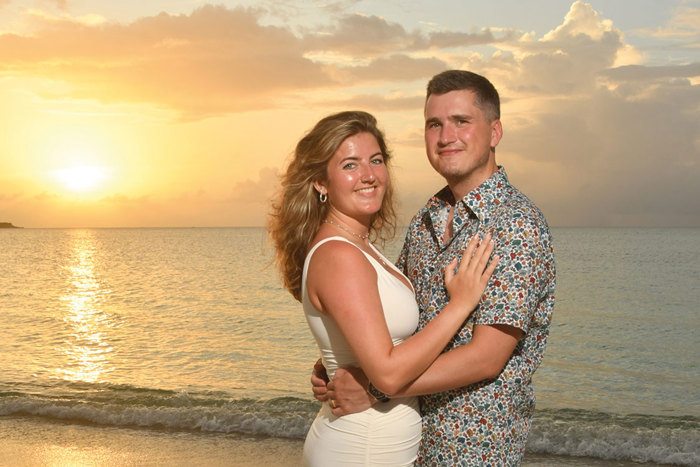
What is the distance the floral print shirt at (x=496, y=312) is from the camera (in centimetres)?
272

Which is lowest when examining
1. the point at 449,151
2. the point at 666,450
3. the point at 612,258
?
the point at 612,258

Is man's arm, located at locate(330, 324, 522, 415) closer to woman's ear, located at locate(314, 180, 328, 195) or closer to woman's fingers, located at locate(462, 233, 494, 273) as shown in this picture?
woman's fingers, located at locate(462, 233, 494, 273)

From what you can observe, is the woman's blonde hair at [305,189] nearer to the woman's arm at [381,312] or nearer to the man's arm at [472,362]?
the woman's arm at [381,312]

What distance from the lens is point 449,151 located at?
3.05 metres

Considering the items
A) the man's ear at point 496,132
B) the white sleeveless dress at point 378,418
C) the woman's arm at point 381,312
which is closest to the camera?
the woman's arm at point 381,312

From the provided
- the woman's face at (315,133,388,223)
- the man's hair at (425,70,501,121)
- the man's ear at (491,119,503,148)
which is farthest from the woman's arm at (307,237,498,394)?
the man's hair at (425,70,501,121)

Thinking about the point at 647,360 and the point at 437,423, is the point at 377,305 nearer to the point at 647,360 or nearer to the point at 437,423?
the point at 437,423

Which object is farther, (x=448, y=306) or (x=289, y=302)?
(x=289, y=302)

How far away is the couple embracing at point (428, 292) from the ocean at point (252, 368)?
0.63m

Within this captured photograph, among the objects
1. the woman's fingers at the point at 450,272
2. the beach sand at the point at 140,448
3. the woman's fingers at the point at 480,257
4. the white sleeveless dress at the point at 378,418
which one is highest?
the woman's fingers at the point at 480,257

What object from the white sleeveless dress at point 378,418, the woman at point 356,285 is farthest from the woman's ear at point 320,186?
the white sleeveless dress at point 378,418

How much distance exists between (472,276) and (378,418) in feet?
2.59

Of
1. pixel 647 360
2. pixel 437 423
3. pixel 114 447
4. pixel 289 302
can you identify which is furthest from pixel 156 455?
pixel 289 302

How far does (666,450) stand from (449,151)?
6391mm
